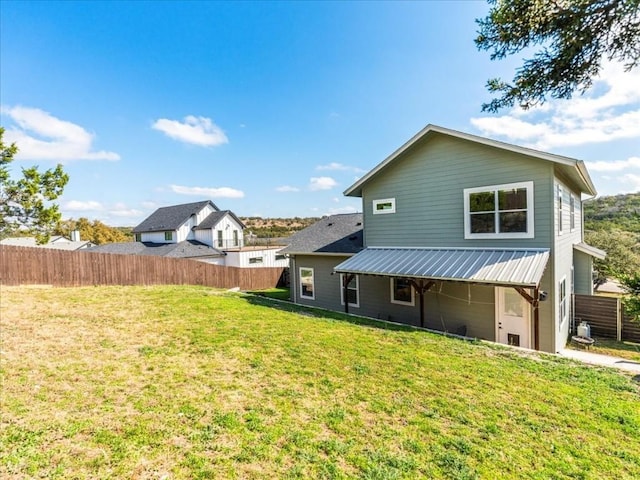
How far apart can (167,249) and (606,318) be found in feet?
102

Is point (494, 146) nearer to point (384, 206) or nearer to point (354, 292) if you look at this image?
point (384, 206)

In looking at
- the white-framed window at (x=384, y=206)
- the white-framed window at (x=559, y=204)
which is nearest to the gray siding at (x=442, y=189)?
the white-framed window at (x=384, y=206)

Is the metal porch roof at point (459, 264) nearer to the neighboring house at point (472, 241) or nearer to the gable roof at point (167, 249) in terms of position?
the neighboring house at point (472, 241)

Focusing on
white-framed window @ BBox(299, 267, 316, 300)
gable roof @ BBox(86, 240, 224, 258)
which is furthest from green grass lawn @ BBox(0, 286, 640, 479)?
gable roof @ BBox(86, 240, 224, 258)

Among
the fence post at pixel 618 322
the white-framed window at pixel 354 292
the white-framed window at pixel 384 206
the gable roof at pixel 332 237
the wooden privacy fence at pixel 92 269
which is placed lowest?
the fence post at pixel 618 322

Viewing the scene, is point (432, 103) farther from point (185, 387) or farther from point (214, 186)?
point (214, 186)

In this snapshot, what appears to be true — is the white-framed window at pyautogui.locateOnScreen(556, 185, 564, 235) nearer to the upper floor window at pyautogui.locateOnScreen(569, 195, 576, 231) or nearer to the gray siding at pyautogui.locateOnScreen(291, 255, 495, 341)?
the upper floor window at pyautogui.locateOnScreen(569, 195, 576, 231)

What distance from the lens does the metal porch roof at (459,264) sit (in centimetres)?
792

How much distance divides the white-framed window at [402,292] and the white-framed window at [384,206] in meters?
2.75

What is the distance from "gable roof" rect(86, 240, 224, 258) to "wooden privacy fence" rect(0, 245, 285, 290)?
29.5 feet

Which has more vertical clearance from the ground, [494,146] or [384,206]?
[494,146]

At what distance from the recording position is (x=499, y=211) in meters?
9.42

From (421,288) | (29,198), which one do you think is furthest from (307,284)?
(29,198)

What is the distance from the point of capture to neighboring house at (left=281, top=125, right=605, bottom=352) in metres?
8.65
